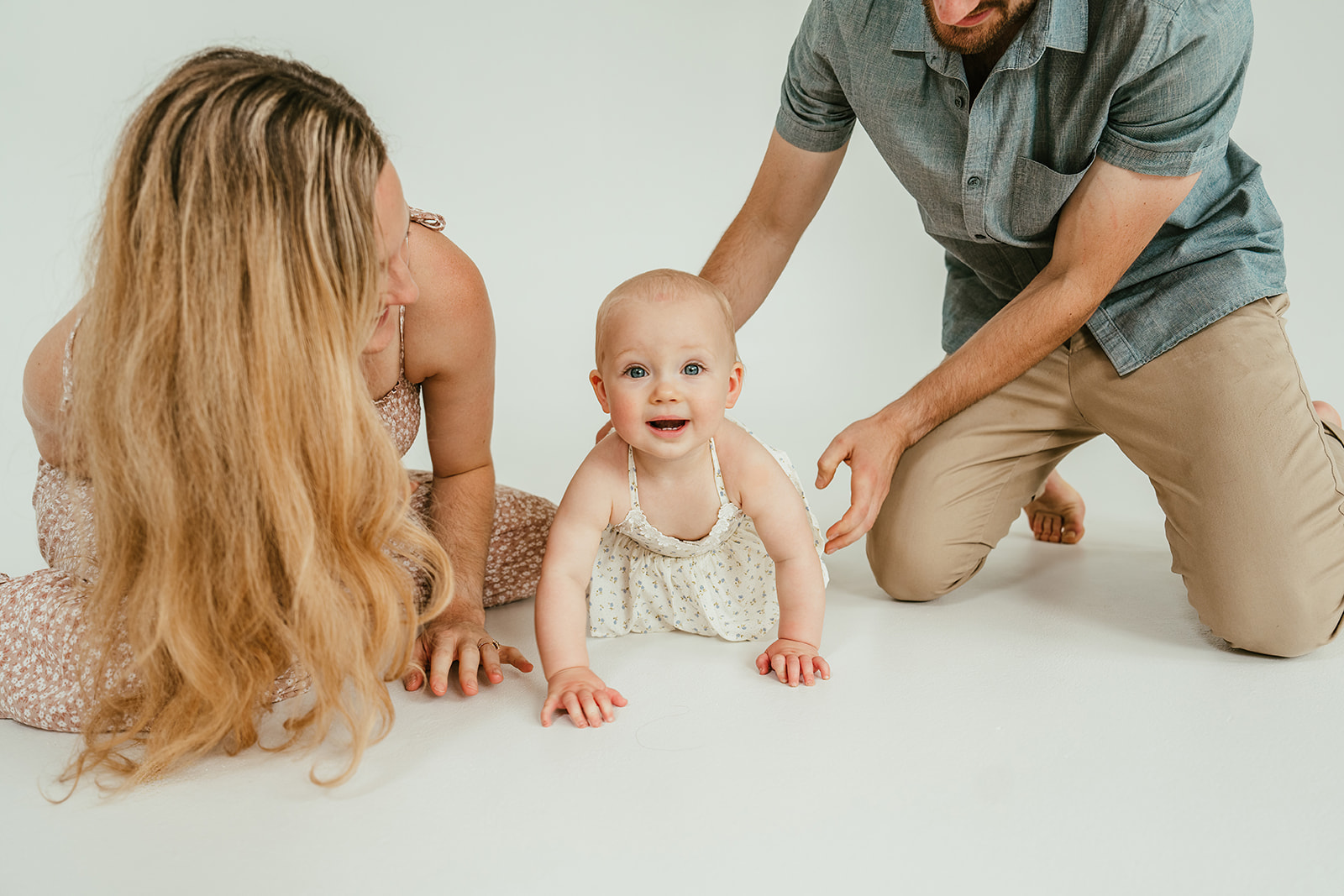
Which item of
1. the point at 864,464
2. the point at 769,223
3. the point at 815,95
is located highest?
the point at 815,95

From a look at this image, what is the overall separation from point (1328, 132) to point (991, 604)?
6.68ft

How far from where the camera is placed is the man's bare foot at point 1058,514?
87.6 inches

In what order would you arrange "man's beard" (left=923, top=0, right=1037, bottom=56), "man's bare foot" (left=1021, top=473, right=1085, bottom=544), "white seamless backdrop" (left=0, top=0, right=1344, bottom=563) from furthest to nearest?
"white seamless backdrop" (left=0, top=0, right=1344, bottom=563) < "man's bare foot" (left=1021, top=473, right=1085, bottom=544) < "man's beard" (left=923, top=0, right=1037, bottom=56)

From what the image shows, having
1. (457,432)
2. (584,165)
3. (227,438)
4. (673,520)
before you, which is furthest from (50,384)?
(584,165)

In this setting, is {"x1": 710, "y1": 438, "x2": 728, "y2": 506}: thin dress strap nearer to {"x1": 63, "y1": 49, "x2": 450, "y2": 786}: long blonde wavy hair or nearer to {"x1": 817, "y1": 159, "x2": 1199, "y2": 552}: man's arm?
{"x1": 817, "y1": 159, "x2": 1199, "y2": 552}: man's arm

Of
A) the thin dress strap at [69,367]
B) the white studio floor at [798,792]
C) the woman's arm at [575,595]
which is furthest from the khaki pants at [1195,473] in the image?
the thin dress strap at [69,367]

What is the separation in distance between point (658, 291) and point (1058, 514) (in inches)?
44.9

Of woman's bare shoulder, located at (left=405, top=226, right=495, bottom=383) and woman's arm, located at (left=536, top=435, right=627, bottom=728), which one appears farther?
woman's bare shoulder, located at (left=405, top=226, right=495, bottom=383)

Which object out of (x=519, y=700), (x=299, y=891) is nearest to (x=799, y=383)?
(x=519, y=700)

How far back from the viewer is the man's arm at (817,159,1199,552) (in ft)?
5.48

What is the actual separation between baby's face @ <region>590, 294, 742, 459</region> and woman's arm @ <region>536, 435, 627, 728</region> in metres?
0.11

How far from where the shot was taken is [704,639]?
174cm

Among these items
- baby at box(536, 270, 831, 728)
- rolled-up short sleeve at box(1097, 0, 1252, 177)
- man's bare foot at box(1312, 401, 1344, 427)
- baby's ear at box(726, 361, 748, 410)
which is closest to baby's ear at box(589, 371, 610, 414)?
baby at box(536, 270, 831, 728)

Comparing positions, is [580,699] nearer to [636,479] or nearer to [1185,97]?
[636,479]
